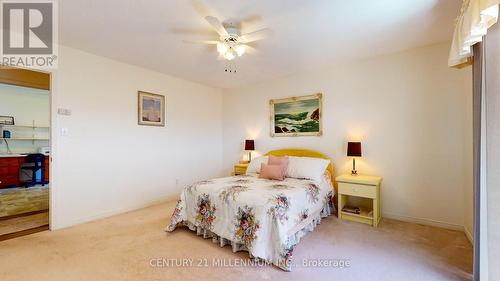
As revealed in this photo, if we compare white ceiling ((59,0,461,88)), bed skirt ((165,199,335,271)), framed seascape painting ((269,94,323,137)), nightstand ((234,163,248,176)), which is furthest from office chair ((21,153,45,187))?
framed seascape painting ((269,94,323,137))

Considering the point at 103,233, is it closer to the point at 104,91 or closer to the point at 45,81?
the point at 104,91

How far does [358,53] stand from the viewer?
330cm

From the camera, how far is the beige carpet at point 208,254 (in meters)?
1.95

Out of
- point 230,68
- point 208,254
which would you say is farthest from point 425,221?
point 230,68

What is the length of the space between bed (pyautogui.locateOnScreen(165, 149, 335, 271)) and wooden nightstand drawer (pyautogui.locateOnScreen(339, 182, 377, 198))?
251mm

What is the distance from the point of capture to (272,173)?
3363 millimetres

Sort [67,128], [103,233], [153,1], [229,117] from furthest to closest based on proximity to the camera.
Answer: [229,117] → [67,128] → [103,233] → [153,1]

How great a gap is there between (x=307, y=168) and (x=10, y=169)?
735 centimetres

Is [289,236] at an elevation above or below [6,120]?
below

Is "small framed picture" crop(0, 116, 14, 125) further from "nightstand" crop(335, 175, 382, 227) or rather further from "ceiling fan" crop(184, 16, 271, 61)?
"nightstand" crop(335, 175, 382, 227)

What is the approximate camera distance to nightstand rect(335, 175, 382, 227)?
3021 millimetres

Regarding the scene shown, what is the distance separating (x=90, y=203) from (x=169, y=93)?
2.32 m

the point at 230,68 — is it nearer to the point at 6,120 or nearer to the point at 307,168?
the point at 307,168

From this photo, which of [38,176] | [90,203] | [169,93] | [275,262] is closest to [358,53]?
[275,262]
